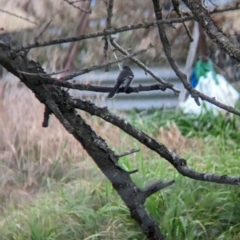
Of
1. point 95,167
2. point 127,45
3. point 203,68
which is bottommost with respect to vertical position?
point 95,167

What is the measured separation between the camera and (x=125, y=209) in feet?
11.0

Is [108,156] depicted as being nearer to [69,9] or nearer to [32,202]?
[32,202]

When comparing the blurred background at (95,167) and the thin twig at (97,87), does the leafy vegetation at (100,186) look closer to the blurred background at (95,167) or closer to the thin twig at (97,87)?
the blurred background at (95,167)

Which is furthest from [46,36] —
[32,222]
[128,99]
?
[32,222]

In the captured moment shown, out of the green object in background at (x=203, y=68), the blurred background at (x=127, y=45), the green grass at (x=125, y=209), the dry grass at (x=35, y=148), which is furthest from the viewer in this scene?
the blurred background at (x=127, y=45)

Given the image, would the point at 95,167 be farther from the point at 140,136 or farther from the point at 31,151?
the point at 140,136

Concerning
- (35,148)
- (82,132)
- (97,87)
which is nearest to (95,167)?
(35,148)

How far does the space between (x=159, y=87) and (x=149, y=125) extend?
3599mm

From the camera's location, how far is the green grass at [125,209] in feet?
10.6

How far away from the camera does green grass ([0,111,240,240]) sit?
127 inches

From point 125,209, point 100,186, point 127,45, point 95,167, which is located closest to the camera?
point 125,209

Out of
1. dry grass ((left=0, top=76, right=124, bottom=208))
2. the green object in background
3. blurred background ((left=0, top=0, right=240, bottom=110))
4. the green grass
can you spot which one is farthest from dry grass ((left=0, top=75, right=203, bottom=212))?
blurred background ((left=0, top=0, right=240, bottom=110))

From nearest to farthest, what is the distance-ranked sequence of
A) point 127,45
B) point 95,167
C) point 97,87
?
point 97,87 < point 95,167 < point 127,45

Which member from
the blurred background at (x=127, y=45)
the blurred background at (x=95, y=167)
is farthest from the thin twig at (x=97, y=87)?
the blurred background at (x=127, y=45)
